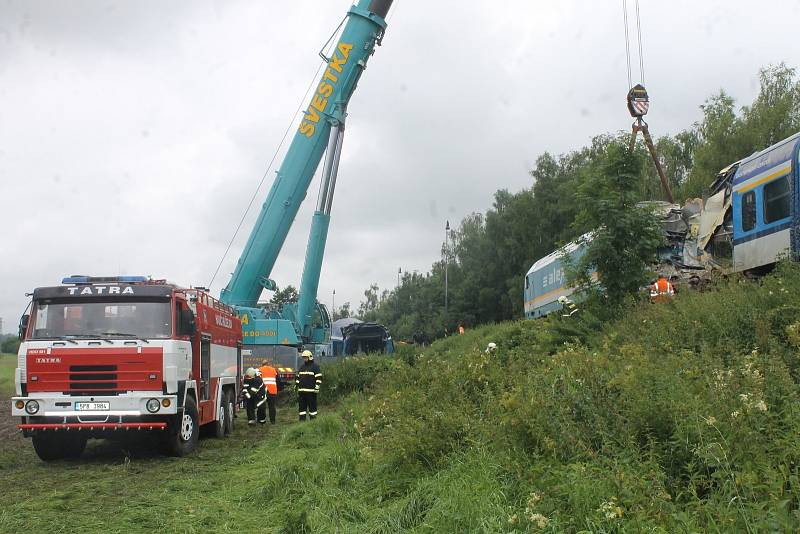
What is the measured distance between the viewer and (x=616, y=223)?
1459cm

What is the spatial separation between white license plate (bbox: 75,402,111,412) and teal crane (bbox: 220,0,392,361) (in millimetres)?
8645

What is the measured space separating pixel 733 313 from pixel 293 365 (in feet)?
42.8

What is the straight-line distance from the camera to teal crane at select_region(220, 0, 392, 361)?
19.3 m

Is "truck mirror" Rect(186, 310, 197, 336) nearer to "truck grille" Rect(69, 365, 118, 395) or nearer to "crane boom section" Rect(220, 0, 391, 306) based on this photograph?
"truck grille" Rect(69, 365, 118, 395)

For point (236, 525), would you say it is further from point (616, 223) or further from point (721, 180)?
point (721, 180)

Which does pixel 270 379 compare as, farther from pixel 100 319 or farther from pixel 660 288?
pixel 660 288

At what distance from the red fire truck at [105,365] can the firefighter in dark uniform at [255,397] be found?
4489mm

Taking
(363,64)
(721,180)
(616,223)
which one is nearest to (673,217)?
(721,180)

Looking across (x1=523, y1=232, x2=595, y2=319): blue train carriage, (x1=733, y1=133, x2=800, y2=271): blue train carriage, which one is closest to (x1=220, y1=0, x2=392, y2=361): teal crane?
(x1=733, y1=133, x2=800, y2=271): blue train carriage

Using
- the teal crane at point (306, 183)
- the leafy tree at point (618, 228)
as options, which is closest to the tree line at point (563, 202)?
the leafy tree at point (618, 228)

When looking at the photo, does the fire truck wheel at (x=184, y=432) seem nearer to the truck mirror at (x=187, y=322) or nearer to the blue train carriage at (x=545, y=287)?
the truck mirror at (x=187, y=322)

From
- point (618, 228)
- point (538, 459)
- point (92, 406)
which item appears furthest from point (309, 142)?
point (538, 459)

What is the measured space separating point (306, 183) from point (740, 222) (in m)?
10.4

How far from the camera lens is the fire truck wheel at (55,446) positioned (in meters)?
11.2
